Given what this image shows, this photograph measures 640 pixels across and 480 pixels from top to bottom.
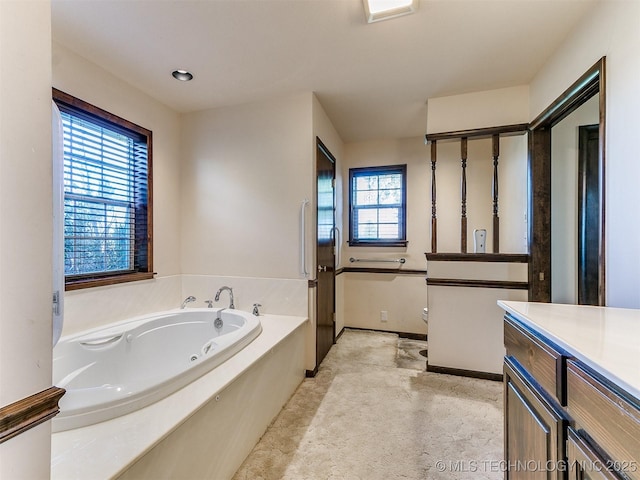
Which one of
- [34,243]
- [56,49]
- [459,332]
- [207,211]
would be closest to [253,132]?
[207,211]

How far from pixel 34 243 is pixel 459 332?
2.73 meters

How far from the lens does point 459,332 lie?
A: 2514 millimetres

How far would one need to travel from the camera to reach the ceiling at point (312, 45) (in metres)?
1.60

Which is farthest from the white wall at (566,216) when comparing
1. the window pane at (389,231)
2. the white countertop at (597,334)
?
the window pane at (389,231)

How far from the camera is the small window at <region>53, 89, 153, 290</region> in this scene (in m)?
1.99

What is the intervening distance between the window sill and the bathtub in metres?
0.31

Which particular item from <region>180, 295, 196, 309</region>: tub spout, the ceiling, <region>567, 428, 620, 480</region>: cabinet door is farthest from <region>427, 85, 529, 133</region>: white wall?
<region>180, 295, 196, 309</region>: tub spout

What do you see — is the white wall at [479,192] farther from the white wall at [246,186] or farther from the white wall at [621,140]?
the white wall at [246,186]

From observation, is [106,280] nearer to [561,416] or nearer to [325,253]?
[325,253]

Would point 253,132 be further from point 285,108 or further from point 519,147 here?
point 519,147

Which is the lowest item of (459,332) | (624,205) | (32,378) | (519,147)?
(459,332)

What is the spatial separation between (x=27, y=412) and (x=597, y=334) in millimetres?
1283

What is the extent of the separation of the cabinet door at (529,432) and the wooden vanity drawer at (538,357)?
47mm

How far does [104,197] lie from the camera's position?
2229 mm
